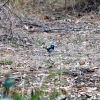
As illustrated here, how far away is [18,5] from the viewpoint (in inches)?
429

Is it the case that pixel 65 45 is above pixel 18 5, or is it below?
below

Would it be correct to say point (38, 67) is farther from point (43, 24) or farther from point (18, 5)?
point (18, 5)

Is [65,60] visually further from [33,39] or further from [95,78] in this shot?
[33,39]

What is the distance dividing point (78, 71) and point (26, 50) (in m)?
1.97

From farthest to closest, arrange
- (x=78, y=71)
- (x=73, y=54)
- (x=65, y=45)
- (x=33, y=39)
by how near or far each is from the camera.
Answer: (x=33, y=39)
(x=65, y=45)
(x=73, y=54)
(x=78, y=71)

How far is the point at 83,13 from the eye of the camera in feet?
36.5

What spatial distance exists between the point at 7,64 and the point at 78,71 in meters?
0.94

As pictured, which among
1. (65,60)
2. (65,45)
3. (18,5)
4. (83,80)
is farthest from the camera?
(18,5)

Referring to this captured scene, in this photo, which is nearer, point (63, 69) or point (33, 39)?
point (63, 69)

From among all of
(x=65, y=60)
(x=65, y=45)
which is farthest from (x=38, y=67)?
(x=65, y=45)

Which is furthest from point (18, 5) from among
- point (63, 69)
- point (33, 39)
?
point (63, 69)

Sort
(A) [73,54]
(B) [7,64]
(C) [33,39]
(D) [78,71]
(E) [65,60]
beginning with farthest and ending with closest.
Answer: (C) [33,39], (A) [73,54], (E) [65,60], (B) [7,64], (D) [78,71]

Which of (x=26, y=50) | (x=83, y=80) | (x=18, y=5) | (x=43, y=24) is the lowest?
(x=83, y=80)

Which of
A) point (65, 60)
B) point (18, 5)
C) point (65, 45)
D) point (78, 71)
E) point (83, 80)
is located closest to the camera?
point (83, 80)
